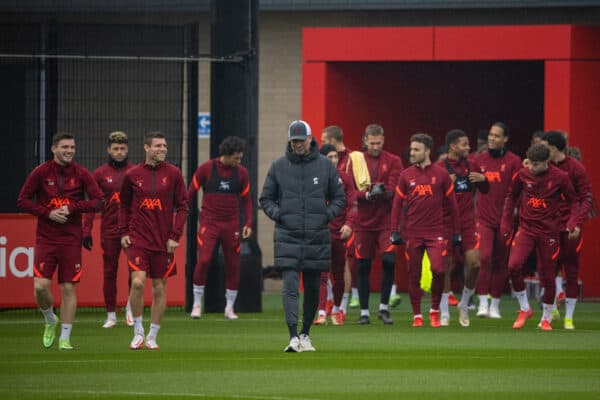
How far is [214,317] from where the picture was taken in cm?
2119

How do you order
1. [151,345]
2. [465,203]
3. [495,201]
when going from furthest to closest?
[495,201], [465,203], [151,345]

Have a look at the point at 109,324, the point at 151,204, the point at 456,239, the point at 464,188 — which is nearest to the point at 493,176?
the point at 464,188

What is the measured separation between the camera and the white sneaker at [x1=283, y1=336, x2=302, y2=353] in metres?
15.2

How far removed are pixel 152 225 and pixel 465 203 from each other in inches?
214

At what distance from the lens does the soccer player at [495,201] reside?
20297 mm

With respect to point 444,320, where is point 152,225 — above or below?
above

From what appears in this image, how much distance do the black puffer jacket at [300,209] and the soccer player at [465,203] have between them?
421cm

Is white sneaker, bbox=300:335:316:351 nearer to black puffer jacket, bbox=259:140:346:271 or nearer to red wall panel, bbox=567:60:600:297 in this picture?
black puffer jacket, bbox=259:140:346:271

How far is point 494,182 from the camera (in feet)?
67.3

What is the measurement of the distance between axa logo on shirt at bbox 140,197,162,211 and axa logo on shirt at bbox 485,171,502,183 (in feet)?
19.8

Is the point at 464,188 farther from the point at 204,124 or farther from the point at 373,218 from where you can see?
the point at 204,124

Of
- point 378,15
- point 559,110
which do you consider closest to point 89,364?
point 559,110

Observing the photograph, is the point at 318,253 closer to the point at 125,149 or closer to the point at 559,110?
the point at 125,149

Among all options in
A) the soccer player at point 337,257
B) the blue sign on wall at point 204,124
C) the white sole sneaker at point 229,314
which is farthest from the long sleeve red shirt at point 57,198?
the blue sign on wall at point 204,124
